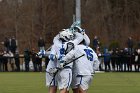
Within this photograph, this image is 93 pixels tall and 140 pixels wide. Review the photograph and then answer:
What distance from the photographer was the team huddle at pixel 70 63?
1517 cm

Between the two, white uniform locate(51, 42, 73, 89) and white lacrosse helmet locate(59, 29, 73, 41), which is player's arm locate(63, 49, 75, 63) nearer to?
white uniform locate(51, 42, 73, 89)

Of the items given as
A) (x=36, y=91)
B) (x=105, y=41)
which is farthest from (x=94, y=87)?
(x=105, y=41)

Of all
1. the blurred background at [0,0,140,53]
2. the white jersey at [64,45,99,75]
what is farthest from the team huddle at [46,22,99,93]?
the blurred background at [0,0,140,53]

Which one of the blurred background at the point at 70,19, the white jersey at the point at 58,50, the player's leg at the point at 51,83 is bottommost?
the player's leg at the point at 51,83

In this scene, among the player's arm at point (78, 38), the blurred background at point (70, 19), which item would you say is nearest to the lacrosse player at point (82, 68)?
the player's arm at point (78, 38)

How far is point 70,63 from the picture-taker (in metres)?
15.3

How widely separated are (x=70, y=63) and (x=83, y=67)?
0.40 m

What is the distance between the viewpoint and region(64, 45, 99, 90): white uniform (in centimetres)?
1538

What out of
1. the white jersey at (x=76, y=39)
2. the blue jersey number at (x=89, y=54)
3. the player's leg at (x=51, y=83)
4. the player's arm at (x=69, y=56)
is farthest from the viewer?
the player's leg at (x=51, y=83)

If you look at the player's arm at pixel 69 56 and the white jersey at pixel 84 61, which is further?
the white jersey at pixel 84 61

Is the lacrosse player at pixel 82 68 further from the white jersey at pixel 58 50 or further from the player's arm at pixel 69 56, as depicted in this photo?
the white jersey at pixel 58 50

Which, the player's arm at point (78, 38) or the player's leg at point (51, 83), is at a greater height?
the player's arm at point (78, 38)

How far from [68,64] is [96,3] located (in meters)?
44.2

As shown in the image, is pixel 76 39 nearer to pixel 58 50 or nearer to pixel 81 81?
pixel 58 50
